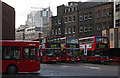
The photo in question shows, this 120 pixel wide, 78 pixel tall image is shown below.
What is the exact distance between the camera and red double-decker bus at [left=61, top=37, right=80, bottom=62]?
1478 inches

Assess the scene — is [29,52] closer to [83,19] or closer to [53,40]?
[53,40]

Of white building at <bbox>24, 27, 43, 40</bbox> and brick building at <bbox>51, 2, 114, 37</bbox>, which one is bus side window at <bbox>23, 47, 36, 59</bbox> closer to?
brick building at <bbox>51, 2, 114, 37</bbox>

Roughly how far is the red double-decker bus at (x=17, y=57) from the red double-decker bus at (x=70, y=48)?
16.8m

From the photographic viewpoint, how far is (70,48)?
37.8 m

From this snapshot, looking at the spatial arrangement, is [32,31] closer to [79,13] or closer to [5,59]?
[79,13]

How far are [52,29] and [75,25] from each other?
411 inches

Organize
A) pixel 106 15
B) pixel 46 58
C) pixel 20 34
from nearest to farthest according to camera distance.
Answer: pixel 46 58 < pixel 106 15 < pixel 20 34

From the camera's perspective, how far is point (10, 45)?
20438mm

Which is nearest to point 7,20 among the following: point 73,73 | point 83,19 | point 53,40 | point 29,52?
point 53,40

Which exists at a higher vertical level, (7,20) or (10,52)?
(7,20)

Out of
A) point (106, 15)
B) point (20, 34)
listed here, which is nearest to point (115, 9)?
point (106, 15)

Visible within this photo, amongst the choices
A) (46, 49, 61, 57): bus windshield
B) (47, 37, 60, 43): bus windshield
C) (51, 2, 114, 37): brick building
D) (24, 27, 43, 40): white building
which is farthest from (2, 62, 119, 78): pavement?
(24, 27, 43, 40): white building

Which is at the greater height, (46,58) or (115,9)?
(115,9)

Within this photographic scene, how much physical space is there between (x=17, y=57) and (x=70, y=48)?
58.8 ft
